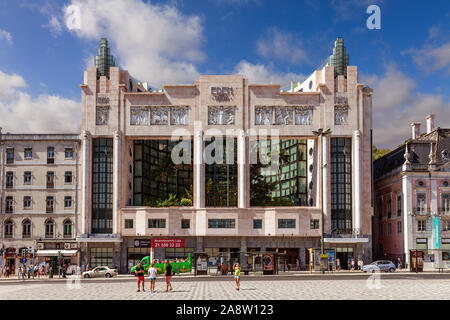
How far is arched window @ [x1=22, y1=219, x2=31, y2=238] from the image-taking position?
252 ft

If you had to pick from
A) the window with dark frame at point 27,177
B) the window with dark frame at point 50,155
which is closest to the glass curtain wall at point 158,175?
the window with dark frame at point 50,155

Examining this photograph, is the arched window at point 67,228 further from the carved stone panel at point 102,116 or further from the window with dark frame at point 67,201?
the carved stone panel at point 102,116

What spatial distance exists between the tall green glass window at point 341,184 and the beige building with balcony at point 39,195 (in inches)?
1274

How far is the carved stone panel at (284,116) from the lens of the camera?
78688 millimetres

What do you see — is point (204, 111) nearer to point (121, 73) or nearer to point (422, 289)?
point (121, 73)

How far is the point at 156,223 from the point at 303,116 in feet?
75.6

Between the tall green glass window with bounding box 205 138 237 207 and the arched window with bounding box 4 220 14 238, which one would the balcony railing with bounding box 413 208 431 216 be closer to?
the tall green glass window with bounding box 205 138 237 207

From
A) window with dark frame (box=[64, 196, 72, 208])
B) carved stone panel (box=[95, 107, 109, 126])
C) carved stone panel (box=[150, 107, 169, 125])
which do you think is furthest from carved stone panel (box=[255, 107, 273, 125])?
window with dark frame (box=[64, 196, 72, 208])

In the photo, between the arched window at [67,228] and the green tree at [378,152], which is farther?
the green tree at [378,152]

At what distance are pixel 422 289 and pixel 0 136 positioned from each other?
5793 centimetres

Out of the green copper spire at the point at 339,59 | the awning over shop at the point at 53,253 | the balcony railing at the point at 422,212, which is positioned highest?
the green copper spire at the point at 339,59

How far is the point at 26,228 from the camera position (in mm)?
76938

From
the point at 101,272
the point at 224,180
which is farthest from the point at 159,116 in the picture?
the point at 101,272

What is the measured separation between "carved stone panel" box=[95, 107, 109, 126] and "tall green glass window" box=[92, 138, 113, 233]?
211cm
